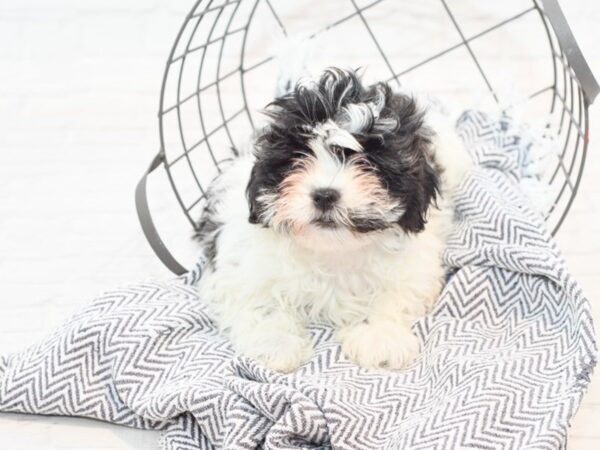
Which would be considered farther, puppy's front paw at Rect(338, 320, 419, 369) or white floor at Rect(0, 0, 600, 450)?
white floor at Rect(0, 0, 600, 450)

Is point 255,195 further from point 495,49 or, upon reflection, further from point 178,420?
point 495,49

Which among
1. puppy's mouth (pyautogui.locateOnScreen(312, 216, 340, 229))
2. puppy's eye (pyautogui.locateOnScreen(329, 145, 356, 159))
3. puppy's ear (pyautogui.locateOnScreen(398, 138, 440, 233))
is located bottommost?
puppy's ear (pyautogui.locateOnScreen(398, 138, 440, 233))

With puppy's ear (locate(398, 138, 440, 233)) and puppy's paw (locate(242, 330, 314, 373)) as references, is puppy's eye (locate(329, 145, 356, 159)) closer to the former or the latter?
puppy's ear (locate(398, 138, 440, 233))

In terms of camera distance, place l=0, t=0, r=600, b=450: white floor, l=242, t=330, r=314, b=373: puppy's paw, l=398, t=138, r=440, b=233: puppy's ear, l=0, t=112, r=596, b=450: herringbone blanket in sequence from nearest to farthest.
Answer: l=0, t=112, r=596, b=450: herringbone blanket < l=398, t=138, r=440, b=233: puppy's ear < l=242, t=330, r=314, b=373: puppy's paw < l=0, t=0, r=600, b=450: white floor

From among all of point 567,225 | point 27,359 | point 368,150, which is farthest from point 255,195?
point 567,225

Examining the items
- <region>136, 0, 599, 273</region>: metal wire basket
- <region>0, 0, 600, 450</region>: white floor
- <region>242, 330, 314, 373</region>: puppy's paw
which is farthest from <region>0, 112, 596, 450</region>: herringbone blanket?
<region>136, 0, 599, 273</region>: metal wire basket

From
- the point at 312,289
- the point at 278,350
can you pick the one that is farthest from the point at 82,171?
the point at 278,350

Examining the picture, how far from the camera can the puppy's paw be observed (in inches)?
119

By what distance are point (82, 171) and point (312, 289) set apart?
1583 millimetres

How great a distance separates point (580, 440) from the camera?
10.1 ft

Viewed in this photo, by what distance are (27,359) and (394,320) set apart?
1112 millimetres

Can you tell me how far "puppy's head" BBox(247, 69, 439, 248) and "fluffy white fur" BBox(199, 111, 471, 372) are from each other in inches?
5.7

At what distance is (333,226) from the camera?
111 inches

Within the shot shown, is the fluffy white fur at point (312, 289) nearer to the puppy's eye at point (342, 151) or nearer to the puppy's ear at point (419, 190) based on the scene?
the puppy's ear at point (419, 190)
